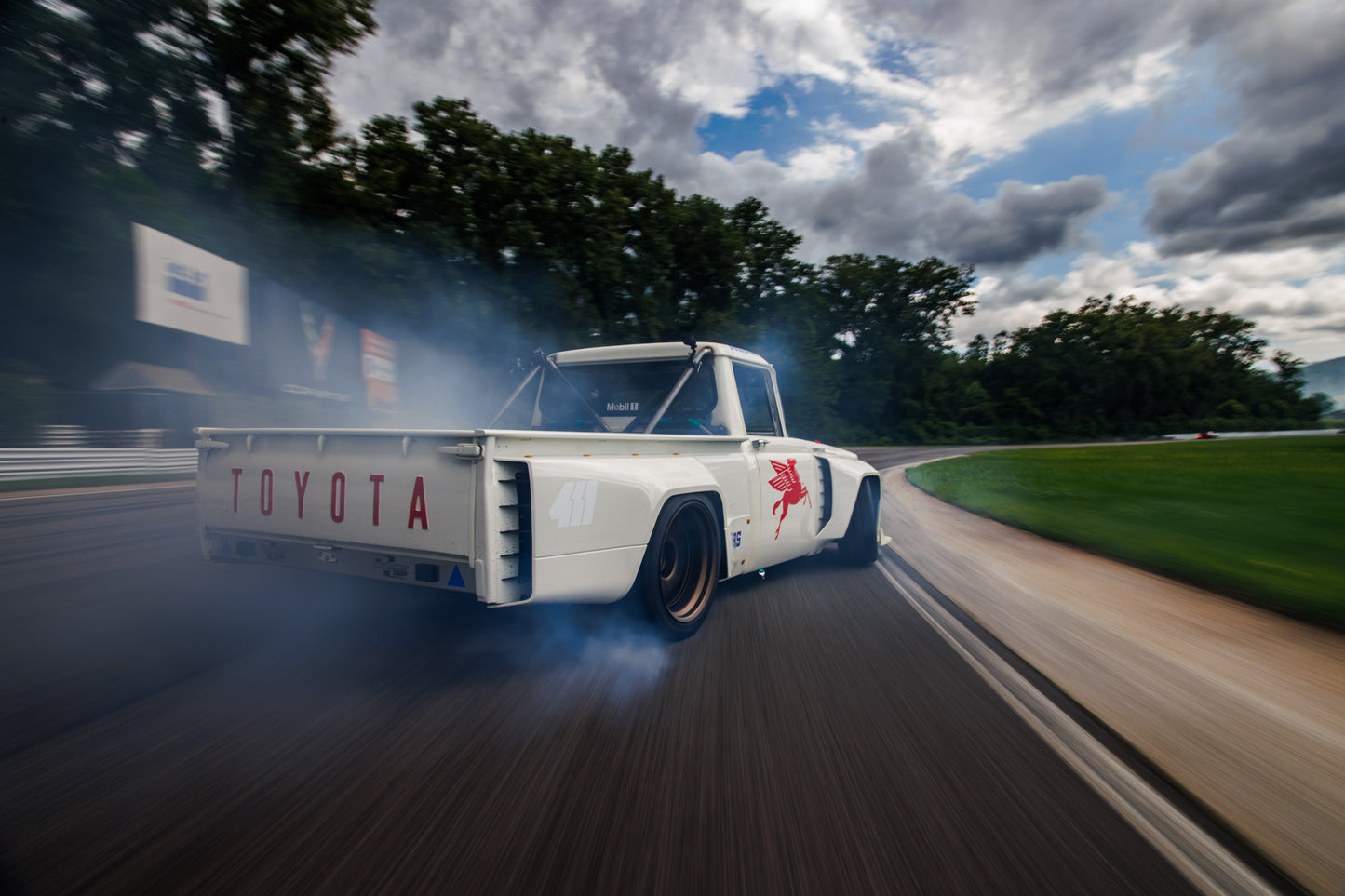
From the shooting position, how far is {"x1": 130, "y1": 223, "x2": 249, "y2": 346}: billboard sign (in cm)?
2020

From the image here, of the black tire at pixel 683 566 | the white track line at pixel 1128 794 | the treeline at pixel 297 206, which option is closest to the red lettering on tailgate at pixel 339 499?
the black tire at pixel 683 566

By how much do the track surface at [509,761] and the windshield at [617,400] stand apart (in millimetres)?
1590

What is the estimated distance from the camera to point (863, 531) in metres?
7.27

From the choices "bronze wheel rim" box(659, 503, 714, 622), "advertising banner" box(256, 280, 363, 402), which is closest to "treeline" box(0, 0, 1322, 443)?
"advertising banner" box(256, 280, 363, 402)

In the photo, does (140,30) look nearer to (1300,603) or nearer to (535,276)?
(535,276)

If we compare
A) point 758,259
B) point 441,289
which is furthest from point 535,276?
point 758,259

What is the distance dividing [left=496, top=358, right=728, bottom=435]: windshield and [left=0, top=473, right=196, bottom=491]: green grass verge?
44.0ft

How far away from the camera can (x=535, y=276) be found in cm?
2595

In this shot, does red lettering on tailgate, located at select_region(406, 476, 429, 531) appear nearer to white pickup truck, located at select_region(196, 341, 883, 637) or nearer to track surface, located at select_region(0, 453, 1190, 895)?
white pickup truck, located at select_region(196, 341, 883, 637)

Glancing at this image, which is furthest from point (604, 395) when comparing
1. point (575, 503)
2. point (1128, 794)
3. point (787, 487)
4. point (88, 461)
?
point (88, 461)

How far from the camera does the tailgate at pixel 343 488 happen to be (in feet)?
11.1

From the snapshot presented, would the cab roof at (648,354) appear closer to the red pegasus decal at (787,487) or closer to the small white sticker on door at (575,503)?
the red pegasus decal at (787,487)

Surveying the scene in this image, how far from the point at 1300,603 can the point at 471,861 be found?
6.83 m

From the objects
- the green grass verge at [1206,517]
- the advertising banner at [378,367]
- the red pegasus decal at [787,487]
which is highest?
the advertising banner at [378,367]
